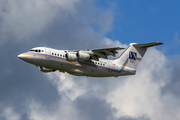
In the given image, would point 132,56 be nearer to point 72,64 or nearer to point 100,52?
point 100,52

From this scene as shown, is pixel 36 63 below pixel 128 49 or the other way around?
below

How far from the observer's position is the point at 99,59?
35.4 meters

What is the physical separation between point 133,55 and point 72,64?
8288mm

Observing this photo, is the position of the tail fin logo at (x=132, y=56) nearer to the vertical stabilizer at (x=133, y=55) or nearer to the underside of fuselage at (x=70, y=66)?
the vertical stabilizer at (x=133, y=55)

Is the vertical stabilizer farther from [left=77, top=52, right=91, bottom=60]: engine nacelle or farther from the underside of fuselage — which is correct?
[left=77, top=52, right=91, bottom=60]: engine nacelle

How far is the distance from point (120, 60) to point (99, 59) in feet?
9.81

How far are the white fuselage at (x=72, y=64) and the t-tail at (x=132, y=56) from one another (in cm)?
27

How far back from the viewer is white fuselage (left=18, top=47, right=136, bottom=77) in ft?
107

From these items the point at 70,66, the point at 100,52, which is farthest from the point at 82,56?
the point at 100,52

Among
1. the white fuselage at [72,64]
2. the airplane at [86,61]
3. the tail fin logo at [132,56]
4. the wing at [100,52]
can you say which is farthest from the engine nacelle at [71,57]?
the tail fin logo at [132,56]

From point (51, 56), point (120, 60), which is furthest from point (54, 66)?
point (120, 60)

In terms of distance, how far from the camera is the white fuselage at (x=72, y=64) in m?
32.5

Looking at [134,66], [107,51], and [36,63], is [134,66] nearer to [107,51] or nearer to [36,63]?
[107,51]

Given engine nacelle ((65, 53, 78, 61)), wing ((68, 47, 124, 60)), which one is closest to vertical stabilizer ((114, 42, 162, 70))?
wing ((68, 47, 124, 60))
